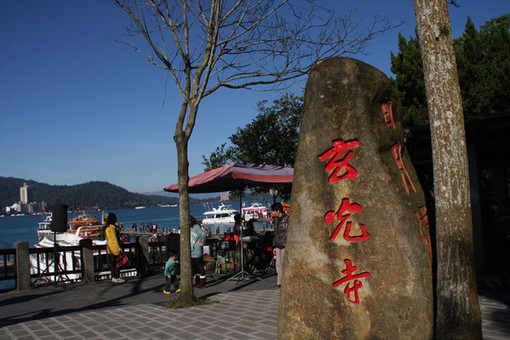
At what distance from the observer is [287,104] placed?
24281mm

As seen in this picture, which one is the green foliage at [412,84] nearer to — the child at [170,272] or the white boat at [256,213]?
the child at [170,272]

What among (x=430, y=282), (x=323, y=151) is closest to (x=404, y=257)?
(x=430, y=282)

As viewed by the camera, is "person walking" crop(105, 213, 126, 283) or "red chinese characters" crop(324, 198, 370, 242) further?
"person walking" crop(105, 213, 126, 283)

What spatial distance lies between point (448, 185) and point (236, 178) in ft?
20.9

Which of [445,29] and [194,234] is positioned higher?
[445,29]

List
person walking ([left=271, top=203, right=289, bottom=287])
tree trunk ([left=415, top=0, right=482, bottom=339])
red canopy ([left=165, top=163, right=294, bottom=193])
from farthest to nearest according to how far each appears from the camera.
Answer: red canopy ([left=165, top=163, right=294, bottom=193]) < person walking ([left=271, top=203, right=289, bottom=287]) < tree trunk ([left=415, top=0, right=482, bottom=339])

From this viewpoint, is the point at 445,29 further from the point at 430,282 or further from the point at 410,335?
the point at 410,335

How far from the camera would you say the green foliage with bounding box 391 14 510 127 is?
17.0 metres

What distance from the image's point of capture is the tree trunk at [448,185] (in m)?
4.20

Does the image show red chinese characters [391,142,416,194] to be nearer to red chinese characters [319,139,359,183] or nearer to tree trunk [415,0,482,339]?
tree trunk [415,0,482,339]

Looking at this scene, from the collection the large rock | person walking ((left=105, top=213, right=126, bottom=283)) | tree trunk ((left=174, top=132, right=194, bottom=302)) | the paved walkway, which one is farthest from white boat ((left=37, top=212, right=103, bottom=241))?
the large rock

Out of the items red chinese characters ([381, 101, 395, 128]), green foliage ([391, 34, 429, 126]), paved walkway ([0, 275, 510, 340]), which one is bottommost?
paved walkway ([0, 275, 510, 340])

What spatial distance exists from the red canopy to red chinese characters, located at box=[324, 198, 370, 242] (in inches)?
242

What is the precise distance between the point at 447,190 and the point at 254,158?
20.5 m
